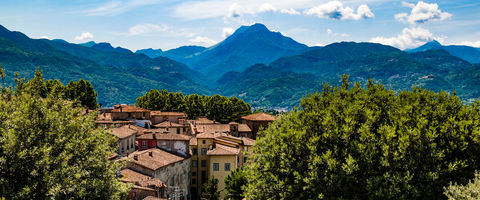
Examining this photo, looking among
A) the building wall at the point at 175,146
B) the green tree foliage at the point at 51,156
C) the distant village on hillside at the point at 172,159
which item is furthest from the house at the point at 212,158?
the green tree foliage at the point at 51,156

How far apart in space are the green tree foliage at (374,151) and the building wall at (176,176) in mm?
18537

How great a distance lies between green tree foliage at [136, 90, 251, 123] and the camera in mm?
121438

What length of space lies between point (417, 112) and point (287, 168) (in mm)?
9967

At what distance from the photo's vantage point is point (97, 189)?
20703 millimetres

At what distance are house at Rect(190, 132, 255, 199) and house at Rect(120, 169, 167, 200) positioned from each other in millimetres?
17701

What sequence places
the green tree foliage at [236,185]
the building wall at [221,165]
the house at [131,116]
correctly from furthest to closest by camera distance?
the house at [131,116]
the building wall at [221,165]
the green tree foliage at [236,185]

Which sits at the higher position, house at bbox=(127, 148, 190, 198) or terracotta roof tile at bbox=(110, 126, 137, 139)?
terracotta roof tile at bbox=(110, 126, 137, 139)

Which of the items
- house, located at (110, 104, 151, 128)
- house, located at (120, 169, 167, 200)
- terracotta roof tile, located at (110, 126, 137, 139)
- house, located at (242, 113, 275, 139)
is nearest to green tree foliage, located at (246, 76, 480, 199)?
house, located at (120, 169, 167, 200)

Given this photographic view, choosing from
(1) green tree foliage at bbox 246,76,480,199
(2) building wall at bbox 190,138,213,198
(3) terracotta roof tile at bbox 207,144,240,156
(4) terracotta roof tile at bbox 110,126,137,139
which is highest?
(1) green tree foliage at bbox 246,76,480,199

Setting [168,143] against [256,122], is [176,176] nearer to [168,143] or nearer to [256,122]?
[168,143]

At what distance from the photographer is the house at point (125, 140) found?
52.1 metres

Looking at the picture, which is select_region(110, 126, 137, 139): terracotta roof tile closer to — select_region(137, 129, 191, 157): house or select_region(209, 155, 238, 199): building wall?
select_region(137, 129, 191, 157): house

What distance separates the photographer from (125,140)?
53906 millimetres

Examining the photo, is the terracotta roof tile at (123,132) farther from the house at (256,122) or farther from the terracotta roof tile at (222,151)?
the house at (256,122)
